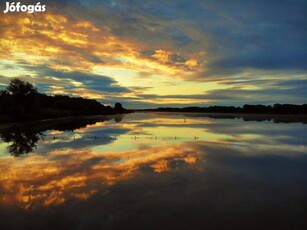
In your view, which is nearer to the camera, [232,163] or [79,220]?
[79,220]

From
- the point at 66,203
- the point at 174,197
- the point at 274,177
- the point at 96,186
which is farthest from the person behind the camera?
the point at 274,177

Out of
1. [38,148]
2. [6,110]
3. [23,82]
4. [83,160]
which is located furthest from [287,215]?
[23,82]

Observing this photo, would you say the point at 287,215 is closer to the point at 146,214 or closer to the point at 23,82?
the point at 146,214

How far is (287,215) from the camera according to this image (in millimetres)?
11648

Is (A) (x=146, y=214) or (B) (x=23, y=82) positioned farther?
(B) (x=23, y=82)

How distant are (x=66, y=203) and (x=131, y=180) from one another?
4686mm

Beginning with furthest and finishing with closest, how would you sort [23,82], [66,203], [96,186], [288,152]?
[23,82] < [288,152] < [96,186] < [66,203]

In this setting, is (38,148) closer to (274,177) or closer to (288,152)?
(274,177)

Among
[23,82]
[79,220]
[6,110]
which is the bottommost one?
[79,220]

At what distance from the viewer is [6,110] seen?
72312 millimetres

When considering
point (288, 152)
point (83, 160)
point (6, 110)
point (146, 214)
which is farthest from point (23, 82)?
point (146, 214)

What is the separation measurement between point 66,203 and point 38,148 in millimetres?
18483

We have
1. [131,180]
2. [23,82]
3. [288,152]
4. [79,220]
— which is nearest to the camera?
[79,220]

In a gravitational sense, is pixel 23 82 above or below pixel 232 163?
above
